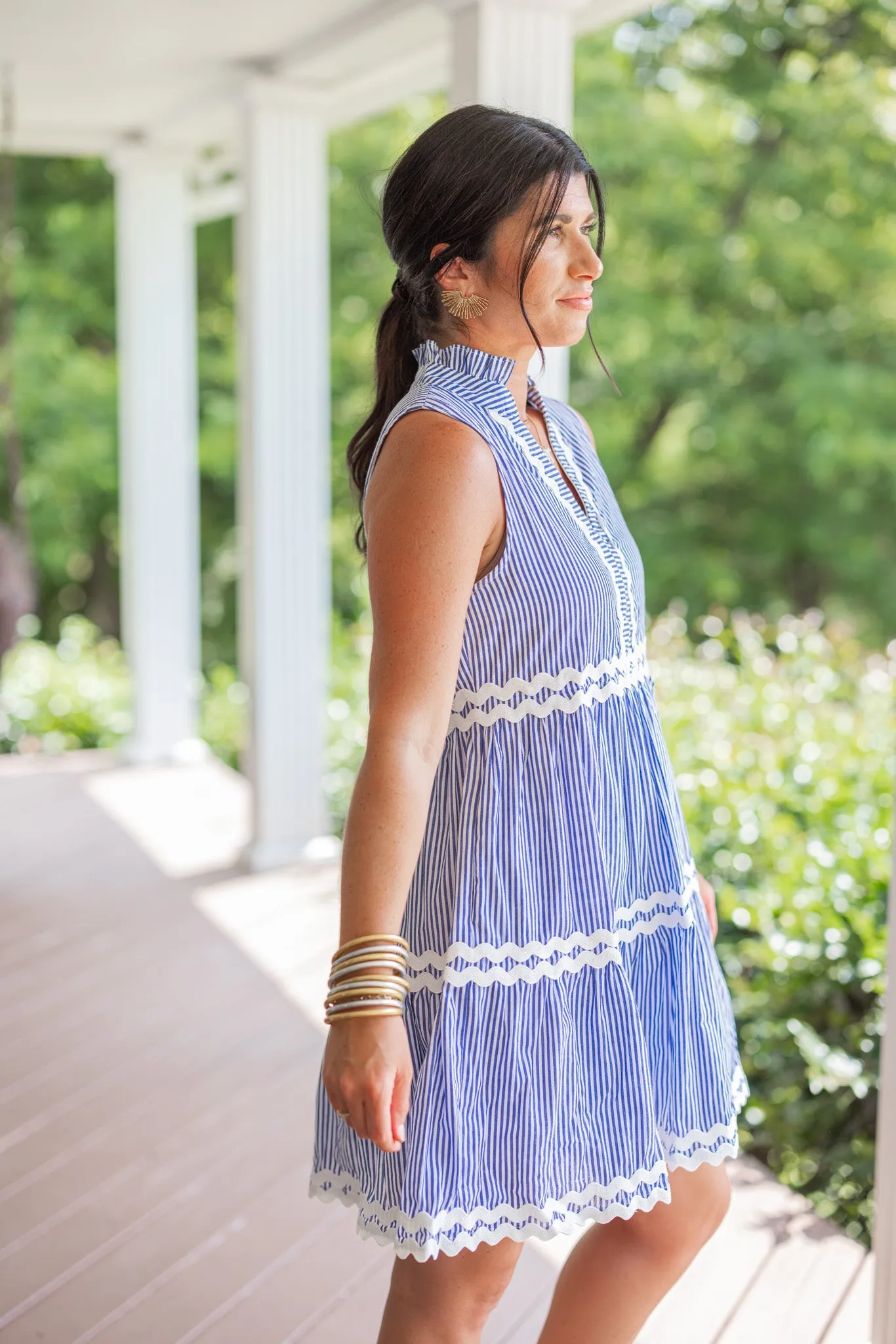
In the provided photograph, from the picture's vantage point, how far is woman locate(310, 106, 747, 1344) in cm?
129

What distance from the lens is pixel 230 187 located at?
6129mm

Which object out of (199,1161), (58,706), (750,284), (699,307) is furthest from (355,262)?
(199,1161)

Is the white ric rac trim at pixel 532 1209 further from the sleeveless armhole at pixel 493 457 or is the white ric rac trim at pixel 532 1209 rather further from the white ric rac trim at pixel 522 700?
the sleeveless armhole at pixel 493 457

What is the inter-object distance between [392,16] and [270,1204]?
2909mm

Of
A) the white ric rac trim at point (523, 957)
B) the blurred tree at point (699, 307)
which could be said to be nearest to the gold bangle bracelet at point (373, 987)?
the white ric rac trim at point (523, 957)

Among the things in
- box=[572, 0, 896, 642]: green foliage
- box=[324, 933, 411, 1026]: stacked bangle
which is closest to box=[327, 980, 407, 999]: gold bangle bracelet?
box=[324, 933, 411, 1026]: stacked bangle

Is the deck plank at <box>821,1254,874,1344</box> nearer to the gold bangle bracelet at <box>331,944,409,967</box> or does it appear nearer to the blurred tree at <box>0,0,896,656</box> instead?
the gold bangle bracelet at <box>331,944,409,967</box>

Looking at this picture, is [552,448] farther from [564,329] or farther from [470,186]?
[470,186]

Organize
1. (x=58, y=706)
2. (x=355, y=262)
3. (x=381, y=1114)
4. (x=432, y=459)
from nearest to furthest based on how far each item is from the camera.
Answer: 1. (x=381, y=1114)
2. (x=432, y=459)
3. (x=58, y=706)
4. (x=355, y=262)

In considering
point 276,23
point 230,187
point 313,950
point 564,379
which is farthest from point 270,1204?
point 230,187

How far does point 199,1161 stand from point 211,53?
3348 millimetres

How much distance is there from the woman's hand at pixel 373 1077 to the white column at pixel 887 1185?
3.10ft

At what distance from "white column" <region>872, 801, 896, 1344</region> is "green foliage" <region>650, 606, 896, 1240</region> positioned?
804mm

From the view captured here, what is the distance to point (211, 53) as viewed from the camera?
173 inches
